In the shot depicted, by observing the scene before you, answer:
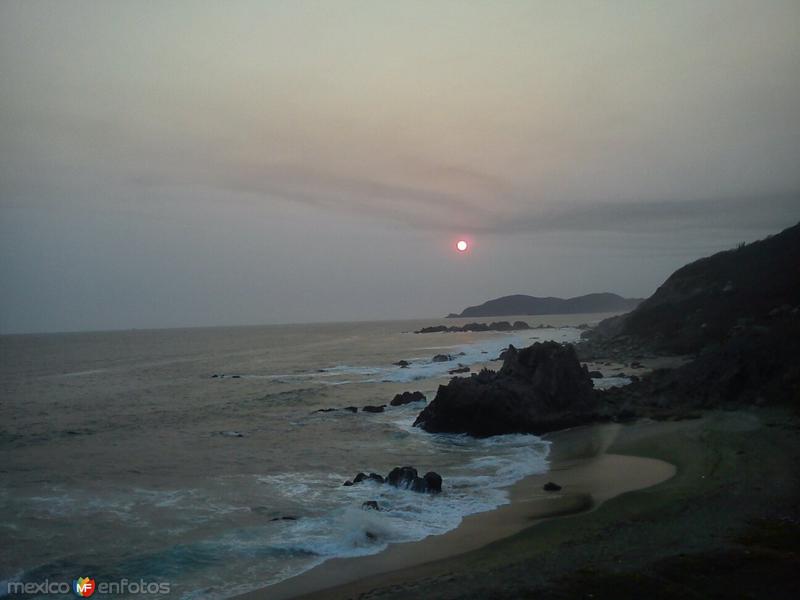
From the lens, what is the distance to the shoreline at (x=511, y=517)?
1183cm

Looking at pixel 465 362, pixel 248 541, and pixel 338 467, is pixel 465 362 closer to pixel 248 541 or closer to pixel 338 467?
pixel 338 467

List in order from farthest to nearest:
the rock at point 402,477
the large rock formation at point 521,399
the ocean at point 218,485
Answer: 1. the large rock formation at point 521,399
2. the rock at point 402,477
3. the ocean at point 218,485

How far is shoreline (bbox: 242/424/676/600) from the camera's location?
38.8ft

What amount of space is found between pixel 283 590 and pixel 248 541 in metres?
3.23

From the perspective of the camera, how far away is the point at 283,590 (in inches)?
462

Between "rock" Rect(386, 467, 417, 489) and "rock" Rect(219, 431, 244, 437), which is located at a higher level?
"rock" Rect(386, 467, 417, 489)

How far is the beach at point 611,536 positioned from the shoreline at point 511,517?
0.12ft

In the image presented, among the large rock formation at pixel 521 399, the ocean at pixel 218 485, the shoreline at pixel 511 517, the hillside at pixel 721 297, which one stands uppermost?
the hillside at pixel 721 297

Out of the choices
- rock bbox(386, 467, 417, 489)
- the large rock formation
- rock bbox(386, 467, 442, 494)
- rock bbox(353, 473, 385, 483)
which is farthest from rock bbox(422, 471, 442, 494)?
the large rock formation

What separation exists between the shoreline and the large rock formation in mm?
4122

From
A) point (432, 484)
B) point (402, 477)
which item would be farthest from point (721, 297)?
point (402, 477)

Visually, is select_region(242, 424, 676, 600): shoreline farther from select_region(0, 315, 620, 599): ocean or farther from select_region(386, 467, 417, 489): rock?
select_region(386, 467, 417, 489): rock

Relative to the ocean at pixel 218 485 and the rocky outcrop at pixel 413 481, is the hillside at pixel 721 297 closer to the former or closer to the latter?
the ocean at pixel 218 485

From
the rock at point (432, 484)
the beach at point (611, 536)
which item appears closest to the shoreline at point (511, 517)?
the beach at point (611, 536)
